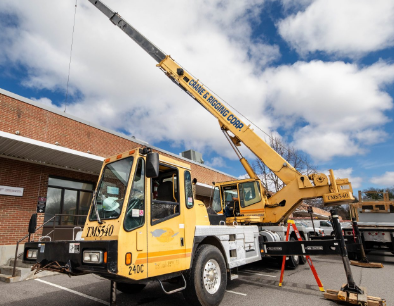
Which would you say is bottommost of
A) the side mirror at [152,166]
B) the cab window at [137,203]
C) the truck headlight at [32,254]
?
the truck headlight at [32,254]

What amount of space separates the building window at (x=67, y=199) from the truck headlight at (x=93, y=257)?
852cm

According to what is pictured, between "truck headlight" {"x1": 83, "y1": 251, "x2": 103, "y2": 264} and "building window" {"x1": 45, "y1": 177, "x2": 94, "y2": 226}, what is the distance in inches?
335

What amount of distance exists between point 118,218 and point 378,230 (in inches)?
431

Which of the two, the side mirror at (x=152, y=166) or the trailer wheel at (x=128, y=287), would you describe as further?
the trailer wheel at (x=128, y=287)

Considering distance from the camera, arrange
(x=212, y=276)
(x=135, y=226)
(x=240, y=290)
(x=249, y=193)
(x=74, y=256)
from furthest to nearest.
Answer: (x=249, y=193) < (x=240, y=290) < (x=212, y=276) < (x=135, y=226) < (x=74, y=256)

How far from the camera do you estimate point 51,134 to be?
1095 cm

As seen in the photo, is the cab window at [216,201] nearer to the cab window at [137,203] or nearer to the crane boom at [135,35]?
the crane boom at [135,35]

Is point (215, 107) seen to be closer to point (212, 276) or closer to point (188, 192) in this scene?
point (188, 192)

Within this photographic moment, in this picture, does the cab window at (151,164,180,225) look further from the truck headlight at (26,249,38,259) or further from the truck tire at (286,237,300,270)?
the truck tire at (286,237,300,270)

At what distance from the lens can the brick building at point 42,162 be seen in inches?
382

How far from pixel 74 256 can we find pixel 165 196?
5.66 ft

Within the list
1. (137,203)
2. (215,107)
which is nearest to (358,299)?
(137,203)

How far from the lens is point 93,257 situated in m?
3.64

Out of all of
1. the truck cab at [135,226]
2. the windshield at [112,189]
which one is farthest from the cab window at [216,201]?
the windshield at [112,189]
